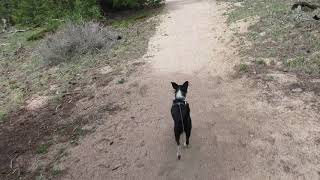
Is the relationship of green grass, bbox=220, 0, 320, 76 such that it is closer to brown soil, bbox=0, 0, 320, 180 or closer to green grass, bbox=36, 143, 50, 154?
brown soil, bbox=0, 0, 320, 180

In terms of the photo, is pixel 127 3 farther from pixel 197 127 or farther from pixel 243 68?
pixel 197 127

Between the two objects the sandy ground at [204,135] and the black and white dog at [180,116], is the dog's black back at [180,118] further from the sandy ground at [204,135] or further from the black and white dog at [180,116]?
the sandy ground at [204,135]

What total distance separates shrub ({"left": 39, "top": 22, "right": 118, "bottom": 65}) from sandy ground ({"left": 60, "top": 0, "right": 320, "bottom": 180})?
3.50 meters

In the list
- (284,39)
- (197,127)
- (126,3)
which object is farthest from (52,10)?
(197,127)

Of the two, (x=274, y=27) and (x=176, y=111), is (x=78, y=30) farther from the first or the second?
(x=176, y=111)

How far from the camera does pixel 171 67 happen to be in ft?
43.1

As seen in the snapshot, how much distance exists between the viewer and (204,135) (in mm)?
8789

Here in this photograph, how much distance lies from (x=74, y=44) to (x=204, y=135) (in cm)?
851

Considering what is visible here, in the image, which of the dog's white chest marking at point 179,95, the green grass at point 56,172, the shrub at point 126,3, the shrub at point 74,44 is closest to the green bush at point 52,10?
the shrub at point 126,3

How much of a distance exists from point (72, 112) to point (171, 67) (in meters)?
3.38

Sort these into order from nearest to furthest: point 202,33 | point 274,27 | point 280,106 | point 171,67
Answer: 1. point 280,106
2. point 171,67
3. point 274,27
4. point 202,33

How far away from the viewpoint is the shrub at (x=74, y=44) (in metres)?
15.7

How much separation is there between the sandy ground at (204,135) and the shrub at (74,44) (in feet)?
11.5

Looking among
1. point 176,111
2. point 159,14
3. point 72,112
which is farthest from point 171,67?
point 159,14
